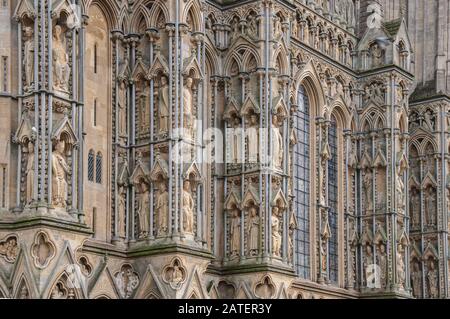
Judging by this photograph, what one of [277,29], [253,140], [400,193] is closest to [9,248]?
[253,140]

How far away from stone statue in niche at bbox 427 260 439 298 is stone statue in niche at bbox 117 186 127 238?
67.2ft

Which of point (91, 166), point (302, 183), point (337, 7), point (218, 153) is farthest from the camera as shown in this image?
point (337, 7)

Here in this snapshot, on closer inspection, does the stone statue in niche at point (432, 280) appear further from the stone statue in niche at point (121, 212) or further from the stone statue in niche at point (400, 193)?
the stone statue in niche at point (121, 212)

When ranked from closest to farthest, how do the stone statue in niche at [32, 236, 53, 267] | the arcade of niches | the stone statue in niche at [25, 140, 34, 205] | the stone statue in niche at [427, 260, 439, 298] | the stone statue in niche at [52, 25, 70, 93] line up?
1. the stone statue in niche at [32, 236, 53, 267]
2. the stone statue in niche at [25, 140, 34, 205]
3. the arcade of niches
4. the stone statue in niche at [52, 25, 70, 93]
5. the stone statue in niche at [427, 260, 439, 298]

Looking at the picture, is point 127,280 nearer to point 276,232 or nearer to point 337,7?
point 276,232

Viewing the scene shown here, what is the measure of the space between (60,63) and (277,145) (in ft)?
31.9

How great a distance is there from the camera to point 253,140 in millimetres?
35188

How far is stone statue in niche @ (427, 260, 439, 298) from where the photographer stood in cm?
4800

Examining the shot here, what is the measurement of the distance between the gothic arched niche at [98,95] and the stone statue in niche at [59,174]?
3177 mm

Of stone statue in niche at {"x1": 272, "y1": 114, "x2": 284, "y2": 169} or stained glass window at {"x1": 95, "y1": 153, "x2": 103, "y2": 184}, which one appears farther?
stone statue in niche at {"x1": 272, "y1": 114, "x2": 284, "y2": 169}

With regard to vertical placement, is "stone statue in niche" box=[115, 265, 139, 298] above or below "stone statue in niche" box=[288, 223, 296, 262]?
below

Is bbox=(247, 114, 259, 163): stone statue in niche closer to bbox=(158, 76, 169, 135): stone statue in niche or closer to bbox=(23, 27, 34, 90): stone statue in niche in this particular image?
bbox=(158, 76, 169, 135): stone statue in niche

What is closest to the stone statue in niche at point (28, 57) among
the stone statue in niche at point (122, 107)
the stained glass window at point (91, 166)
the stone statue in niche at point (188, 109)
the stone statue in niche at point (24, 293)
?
the stained glass window at point (91, 166)

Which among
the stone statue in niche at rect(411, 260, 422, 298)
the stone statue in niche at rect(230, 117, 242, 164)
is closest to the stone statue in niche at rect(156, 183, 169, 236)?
the stone statue in niche at rect(230, 117, 242, 164)
